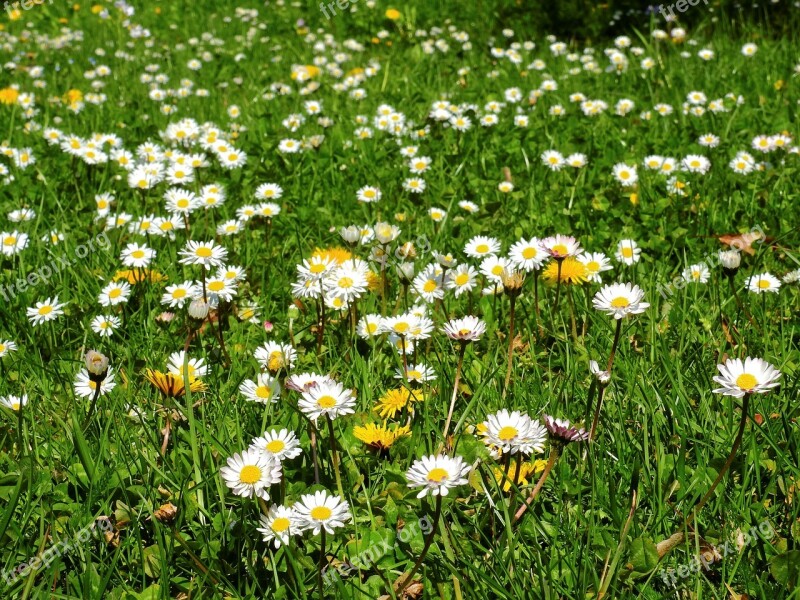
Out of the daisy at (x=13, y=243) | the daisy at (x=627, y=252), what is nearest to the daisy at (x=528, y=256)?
the daisy at (x=627, y=252)

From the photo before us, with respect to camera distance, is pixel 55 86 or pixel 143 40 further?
pixel 143 40

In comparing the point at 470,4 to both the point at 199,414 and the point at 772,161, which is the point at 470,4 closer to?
the point at 772,161

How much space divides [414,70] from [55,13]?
4418 mm

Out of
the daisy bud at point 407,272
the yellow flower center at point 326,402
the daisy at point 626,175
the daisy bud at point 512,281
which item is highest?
the daisy at point 626,175

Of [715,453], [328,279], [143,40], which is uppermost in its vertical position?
[143,40]

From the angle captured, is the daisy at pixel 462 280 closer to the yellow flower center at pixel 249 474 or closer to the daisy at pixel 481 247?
the daisy at pixel 481 247

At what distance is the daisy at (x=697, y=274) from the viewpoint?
2648 mm

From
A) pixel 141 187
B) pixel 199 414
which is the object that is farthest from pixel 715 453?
pixel 141 187

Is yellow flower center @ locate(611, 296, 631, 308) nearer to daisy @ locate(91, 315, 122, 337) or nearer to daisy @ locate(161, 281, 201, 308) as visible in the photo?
daisy @ locate(161, 281, 201, 308)

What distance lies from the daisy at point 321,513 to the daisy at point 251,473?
0.08m

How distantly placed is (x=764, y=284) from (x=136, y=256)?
7.12 ft

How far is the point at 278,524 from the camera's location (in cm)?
152

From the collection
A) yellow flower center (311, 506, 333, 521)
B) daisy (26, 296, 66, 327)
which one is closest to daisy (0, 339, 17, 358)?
daisy (26, 296, 66, 327)

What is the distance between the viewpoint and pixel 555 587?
153 cm
